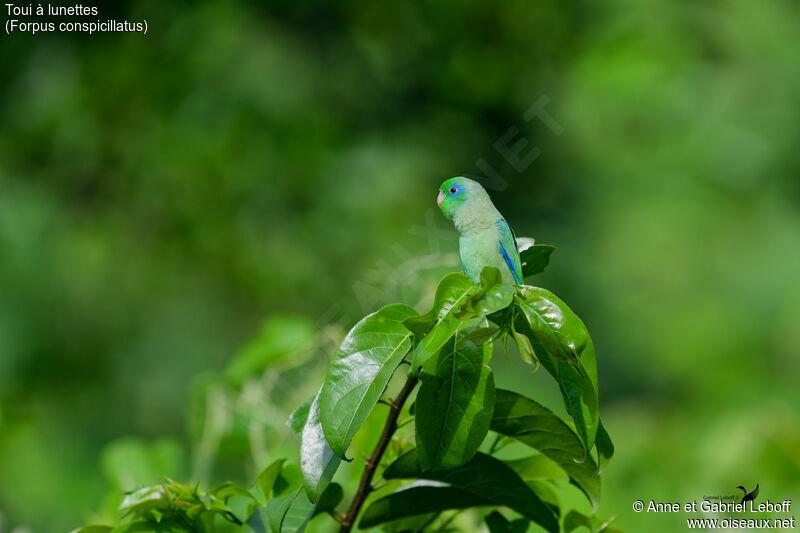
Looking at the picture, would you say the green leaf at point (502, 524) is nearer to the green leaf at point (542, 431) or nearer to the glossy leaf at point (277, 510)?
the green leaf at point (542, 431)

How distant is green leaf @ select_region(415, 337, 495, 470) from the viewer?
62cm

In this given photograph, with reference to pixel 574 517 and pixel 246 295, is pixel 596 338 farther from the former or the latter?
pixel 574 517

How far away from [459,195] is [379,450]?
31 centimetres

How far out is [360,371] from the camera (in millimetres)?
608

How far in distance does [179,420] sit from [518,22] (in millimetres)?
2743

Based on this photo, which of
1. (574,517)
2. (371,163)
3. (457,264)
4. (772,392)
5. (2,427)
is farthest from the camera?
(371,163)

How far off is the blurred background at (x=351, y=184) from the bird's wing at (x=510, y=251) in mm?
2422

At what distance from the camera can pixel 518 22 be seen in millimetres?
4367

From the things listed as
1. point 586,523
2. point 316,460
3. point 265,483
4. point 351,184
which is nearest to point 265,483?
point 265,483

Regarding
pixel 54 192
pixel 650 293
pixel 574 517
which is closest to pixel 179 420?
pixel 54 192

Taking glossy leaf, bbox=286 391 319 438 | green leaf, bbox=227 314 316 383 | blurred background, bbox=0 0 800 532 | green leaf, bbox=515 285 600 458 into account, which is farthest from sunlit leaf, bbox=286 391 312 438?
blurred background, bbox=0 0 800 532

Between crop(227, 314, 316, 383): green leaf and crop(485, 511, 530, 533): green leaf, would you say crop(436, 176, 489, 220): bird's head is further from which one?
crop(227, 314, 316, 383): green leaf

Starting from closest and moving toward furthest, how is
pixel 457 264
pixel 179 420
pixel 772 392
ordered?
pixel 457 264 < pixel 772 392 < pixel 179 420

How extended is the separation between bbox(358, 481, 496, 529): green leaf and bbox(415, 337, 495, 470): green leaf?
0.16 meters
